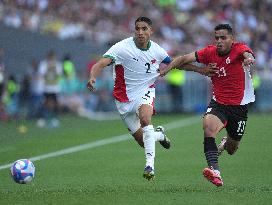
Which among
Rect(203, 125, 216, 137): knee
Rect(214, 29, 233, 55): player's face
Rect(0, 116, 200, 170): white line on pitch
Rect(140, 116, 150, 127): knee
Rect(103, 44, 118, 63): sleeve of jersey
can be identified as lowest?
Rect(0, 116, 200, 170): white line on pitch

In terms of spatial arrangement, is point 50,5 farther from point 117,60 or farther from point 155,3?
point 117,60

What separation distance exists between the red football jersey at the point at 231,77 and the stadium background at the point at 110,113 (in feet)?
3.92

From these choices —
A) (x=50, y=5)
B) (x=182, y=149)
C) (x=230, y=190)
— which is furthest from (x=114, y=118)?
(x=230, y=190)

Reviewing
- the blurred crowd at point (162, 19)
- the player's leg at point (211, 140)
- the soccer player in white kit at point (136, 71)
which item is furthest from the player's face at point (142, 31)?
the blurred crowd at point (162, 19)

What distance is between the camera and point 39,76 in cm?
2823

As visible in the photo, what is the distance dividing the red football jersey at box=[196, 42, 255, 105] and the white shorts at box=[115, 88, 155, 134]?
3.91 ft

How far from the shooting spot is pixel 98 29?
35.3 m

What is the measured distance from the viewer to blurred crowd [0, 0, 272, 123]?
29.1 meters

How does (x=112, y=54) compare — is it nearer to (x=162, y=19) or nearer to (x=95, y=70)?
(x=95, y=70)

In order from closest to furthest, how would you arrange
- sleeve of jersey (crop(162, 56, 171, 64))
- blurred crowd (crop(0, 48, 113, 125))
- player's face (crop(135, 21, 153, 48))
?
1. player's face (crop(135, 21, 153, 48))
2. sleeve of jersey (crop(162, 56, 171, 64))
3. blurred crowd (crop(0, 48, 113, 125))

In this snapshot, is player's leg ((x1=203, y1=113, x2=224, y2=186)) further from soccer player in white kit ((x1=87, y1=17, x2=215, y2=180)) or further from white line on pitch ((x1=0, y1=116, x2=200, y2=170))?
white line on pitch ((x1=0, y1=116, x2=200, y2=170))

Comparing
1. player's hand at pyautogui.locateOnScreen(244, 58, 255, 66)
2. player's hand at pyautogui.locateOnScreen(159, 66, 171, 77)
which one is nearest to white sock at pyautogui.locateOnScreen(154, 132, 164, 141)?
player's hand at pyautogui.locateOnScreen(159, 66, 171, 77)

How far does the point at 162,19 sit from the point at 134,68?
24182mm

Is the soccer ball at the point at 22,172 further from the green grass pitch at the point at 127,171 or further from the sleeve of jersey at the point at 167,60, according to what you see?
the sleeve of jersey at the point at 167,60
